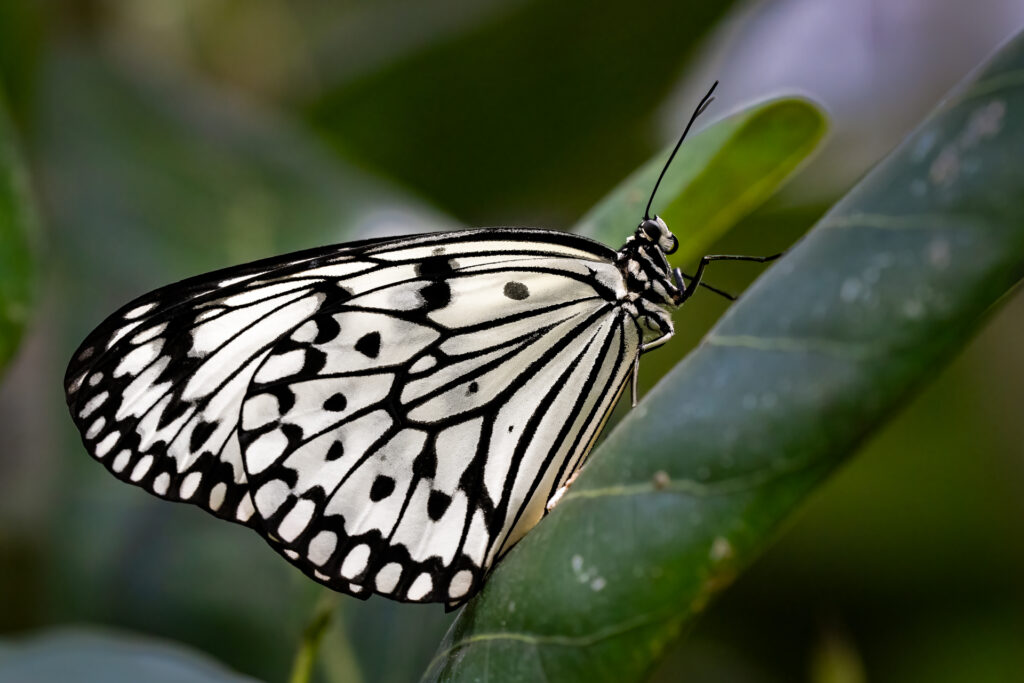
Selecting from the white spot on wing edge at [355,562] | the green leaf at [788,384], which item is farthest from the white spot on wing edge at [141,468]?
the green leaf at [788,384]

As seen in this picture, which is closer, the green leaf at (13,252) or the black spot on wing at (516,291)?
the black spot on wing at (516,291)

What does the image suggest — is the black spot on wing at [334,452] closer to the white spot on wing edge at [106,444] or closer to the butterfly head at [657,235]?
the white spot on wing edge at [106,444]

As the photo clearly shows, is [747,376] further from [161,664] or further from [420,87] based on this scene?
[420,87]

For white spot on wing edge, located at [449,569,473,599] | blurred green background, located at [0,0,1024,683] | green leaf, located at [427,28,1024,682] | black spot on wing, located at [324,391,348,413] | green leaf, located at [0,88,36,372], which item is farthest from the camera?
blurred green background, located at [0,0,1024,683]

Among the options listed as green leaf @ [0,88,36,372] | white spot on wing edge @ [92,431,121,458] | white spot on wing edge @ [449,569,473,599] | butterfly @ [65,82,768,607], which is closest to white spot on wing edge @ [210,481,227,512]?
butterfly @ [65,82,768,607]

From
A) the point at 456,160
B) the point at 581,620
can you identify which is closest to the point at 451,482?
Answer: the point at 581,620

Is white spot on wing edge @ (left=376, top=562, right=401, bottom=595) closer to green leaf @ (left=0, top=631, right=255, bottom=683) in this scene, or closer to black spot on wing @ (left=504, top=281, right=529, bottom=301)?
green leaf @ (left=0, top=631, right=255, bottom=683)
